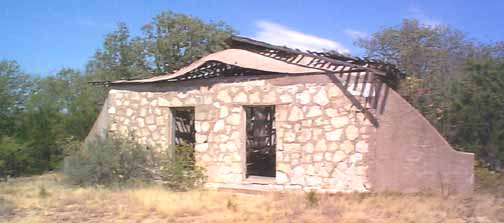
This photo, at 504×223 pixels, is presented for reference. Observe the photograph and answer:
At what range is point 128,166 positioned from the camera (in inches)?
457

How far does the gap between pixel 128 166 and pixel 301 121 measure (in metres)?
4.31

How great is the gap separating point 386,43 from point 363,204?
626 inches

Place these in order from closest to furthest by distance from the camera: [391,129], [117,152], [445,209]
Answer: [445,209], [391,129], [117,152]

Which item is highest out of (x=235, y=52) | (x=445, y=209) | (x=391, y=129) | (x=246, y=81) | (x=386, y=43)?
(x=386, y=43)

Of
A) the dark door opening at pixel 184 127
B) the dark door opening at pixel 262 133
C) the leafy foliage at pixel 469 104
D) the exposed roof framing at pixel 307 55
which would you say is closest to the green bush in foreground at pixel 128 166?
Result: the dark door opening at pixel 184 127

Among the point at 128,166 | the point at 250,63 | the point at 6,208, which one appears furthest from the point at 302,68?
the point at 6,208

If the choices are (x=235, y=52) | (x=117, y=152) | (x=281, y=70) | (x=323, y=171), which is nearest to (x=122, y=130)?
(x=117, y=152)

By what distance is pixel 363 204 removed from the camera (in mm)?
8836

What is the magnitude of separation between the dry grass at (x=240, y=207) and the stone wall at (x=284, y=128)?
638 mm

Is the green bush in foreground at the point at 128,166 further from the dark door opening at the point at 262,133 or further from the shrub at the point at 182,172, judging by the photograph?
the dark door opening at the point at 262,133

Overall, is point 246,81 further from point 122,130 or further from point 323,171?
point 122,130

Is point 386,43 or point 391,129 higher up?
point 386,43

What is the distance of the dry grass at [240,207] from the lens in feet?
26.1

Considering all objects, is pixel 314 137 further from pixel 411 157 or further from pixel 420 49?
pixel 420 49
